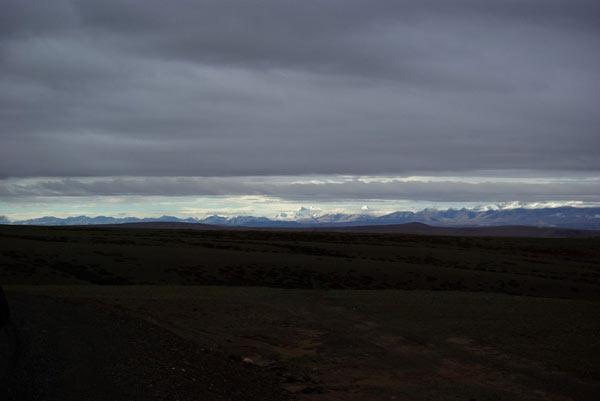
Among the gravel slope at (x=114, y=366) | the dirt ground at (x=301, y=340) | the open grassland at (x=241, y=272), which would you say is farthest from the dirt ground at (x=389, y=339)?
the open grassland at (x=241, y=272)

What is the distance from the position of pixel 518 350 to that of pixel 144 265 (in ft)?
87.6

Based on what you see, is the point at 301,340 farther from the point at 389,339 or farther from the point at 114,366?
the point at 114,366

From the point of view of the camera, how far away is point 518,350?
57.3 feet

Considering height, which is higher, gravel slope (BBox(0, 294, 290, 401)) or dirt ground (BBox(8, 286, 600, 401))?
gravel slope (BBox(0, 294, 290, 401))

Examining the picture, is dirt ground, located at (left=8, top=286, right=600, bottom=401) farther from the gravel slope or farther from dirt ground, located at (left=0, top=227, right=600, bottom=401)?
the gravel slope

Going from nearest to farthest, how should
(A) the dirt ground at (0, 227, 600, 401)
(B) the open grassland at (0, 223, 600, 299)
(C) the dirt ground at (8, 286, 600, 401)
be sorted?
(A) the dirt ground at (0, 227, 600, 401) < (C) the dirt ground at (8, 286, 600, 401) < (B) the open grassland at (0, 223, 600, 299)

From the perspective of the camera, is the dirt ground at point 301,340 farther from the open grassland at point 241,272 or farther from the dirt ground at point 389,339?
the open grassland at point 241,272

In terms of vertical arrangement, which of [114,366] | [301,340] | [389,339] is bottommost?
[389,339]

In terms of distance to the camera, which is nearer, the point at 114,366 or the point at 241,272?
the point at 114,366

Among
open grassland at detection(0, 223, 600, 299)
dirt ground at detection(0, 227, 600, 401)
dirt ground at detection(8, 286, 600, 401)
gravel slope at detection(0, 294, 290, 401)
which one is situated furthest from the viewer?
open grassland at detection(0, 223, 600, 299)

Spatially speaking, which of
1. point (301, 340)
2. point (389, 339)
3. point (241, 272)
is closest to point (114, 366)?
point (301, 340)

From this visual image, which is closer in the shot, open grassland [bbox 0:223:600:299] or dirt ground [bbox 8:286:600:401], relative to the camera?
dirt ground [bbox 8:286:600:401]

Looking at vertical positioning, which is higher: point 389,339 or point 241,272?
point 241,272

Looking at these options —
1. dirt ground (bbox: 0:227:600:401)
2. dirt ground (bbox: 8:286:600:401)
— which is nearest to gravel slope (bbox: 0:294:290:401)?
dirt ground (bbox: 0:227:600:401)
